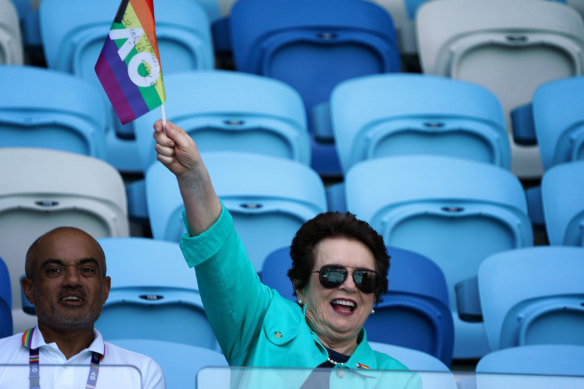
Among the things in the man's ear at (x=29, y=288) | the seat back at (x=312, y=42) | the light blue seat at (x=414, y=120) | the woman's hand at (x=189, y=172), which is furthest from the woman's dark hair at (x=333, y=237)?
the seat back at (x=312, y=42)

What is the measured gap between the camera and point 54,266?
216cm

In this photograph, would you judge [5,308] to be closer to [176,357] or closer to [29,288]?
[29,288]

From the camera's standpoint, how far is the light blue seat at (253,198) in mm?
3059

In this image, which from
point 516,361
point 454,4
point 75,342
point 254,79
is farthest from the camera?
point 454,4

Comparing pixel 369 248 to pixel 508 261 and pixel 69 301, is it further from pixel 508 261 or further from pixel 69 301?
pixel 508 261

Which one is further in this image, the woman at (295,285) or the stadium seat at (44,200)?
the stadium seat at (44,200)

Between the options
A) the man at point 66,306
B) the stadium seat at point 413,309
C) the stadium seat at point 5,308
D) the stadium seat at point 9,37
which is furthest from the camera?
the stadium seat at point 9,37

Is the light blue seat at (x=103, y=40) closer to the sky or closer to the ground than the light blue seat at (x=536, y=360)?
closer to the sky

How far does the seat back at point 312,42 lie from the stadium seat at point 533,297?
169cm

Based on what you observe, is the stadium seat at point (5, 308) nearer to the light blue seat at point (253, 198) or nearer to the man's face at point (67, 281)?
the man's face at point (67, 281)

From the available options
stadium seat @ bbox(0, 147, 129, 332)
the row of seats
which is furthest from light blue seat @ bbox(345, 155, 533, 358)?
stadium seat @ bbox(0, 147, 129, 332)

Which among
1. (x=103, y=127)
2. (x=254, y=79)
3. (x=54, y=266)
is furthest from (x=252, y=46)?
(x=54, y=266)

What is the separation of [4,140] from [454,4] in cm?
223

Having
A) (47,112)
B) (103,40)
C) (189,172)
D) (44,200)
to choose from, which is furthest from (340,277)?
(103,40)
